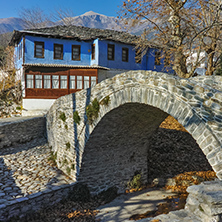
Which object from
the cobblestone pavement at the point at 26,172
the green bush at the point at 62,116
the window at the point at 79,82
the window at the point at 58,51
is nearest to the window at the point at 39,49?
the window at the point at 58,51

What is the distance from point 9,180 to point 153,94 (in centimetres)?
692

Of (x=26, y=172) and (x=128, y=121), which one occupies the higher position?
(x=128, y=121)

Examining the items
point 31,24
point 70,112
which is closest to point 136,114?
point 70,112

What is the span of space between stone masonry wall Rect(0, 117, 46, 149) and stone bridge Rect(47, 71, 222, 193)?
1196mm

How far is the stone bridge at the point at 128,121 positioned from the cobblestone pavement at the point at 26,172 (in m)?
0.60

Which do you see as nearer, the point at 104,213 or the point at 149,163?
the point at 104,213

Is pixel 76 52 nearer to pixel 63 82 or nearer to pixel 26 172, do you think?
pixel 63 82

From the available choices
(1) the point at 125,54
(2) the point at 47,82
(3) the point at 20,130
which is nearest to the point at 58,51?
(2) the point at 47,82

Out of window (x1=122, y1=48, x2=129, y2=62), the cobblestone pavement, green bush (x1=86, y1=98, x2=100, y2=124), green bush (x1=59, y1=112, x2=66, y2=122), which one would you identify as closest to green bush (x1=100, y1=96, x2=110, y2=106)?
green bush (x1=86, y1=98, x2=100, y2=124)

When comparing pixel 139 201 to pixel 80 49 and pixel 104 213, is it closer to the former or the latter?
pixel 104 213

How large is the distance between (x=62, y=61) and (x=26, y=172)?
1228cm

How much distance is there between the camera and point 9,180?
28.0ft

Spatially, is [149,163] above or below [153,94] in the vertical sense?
below

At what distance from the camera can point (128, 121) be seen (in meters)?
7.91
